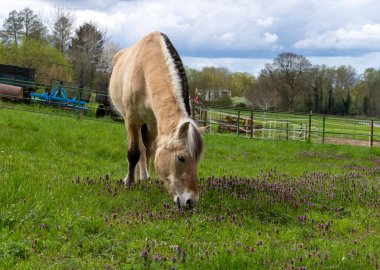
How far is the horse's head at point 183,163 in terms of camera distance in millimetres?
4820

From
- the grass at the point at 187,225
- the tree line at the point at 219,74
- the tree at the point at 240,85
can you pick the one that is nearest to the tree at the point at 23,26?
the tree line at the point at 219,74

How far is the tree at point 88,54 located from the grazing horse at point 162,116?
38.6 meters

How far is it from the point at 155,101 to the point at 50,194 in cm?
194

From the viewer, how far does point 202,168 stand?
416 inches

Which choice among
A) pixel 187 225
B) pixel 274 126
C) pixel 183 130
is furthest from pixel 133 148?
pixel 274 126

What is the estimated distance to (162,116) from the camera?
18.3 feet

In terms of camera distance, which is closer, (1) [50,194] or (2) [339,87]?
(1) [50,194]

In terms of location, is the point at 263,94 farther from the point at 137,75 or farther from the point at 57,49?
the point at 137,75

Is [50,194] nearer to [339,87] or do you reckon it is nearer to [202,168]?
[202,168]

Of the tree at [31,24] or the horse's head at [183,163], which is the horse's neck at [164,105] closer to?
the horse's head at [183,163]

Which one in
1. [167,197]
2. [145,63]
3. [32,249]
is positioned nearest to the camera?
[32,249]

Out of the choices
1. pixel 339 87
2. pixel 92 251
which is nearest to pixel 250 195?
pixel 92 251

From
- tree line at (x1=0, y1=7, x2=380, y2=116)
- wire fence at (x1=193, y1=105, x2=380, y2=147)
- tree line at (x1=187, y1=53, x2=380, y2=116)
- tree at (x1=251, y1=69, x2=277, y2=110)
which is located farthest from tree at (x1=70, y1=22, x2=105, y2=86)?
tree at (x1=251, y1=69, x2=277, y2=110)

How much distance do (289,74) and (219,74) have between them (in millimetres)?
11511
